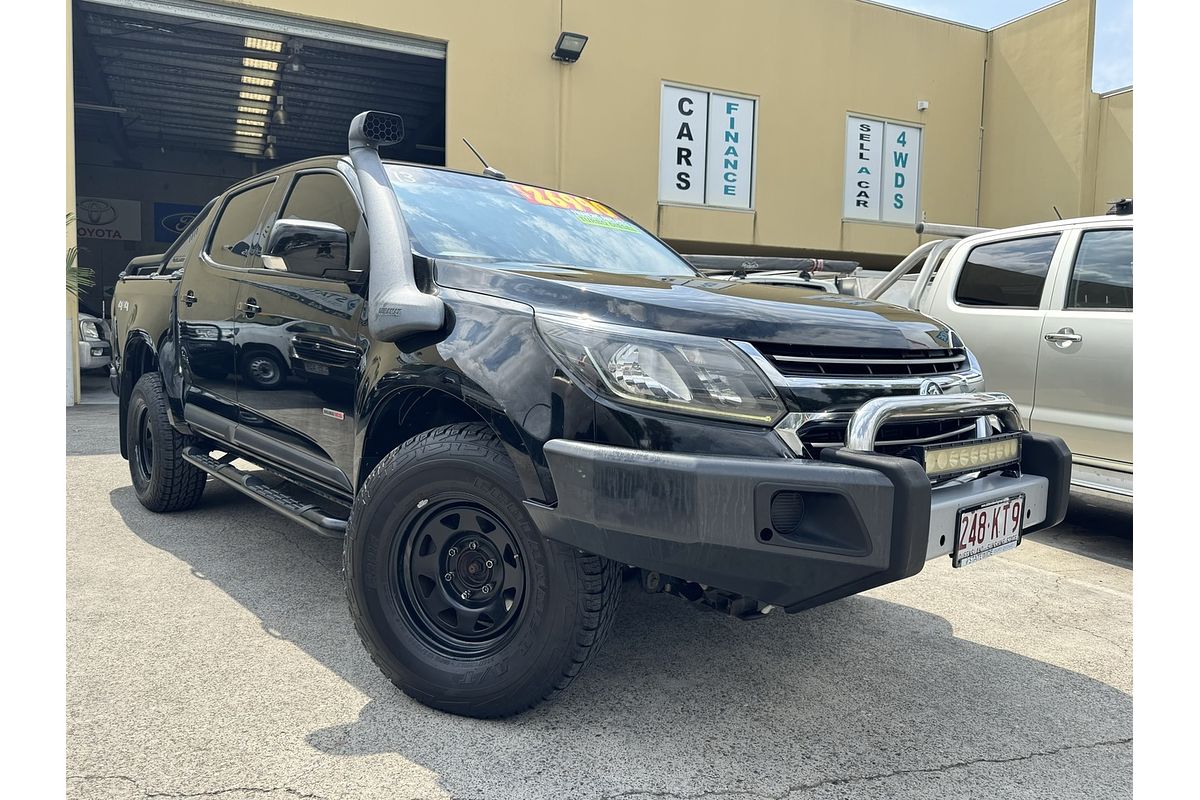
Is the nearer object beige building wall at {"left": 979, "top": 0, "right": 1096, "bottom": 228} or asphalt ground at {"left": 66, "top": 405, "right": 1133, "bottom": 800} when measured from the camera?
asphalt ground at {"left": 66, "top": 405, "right": 1133, "bottom": 800}

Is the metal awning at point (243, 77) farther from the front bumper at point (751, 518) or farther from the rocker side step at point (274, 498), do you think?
the front bumper at point (751, 518)

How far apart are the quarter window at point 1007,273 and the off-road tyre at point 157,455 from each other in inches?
175

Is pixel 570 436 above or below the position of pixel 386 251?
below

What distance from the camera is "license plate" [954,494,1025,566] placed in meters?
2.25

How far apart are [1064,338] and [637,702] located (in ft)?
10.8

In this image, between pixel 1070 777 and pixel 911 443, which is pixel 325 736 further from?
pixel 1070 777

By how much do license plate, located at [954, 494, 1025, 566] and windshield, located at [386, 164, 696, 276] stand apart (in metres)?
1.42

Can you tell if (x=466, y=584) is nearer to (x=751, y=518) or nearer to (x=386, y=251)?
(x=751, y=518)

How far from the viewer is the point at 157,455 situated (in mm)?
4527

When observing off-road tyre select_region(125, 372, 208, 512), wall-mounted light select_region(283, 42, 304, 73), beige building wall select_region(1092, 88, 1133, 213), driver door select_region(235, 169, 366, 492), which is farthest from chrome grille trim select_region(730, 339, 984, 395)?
beige building wall select_region(1092, 88, 1133, 213)

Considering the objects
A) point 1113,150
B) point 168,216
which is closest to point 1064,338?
point 1113,150

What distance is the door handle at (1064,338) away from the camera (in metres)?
4.53

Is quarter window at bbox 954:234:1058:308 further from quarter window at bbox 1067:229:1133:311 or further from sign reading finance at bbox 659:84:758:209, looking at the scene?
sign reading finance at bbox 659:84:758:209

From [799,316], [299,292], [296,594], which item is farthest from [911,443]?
[296,594]
